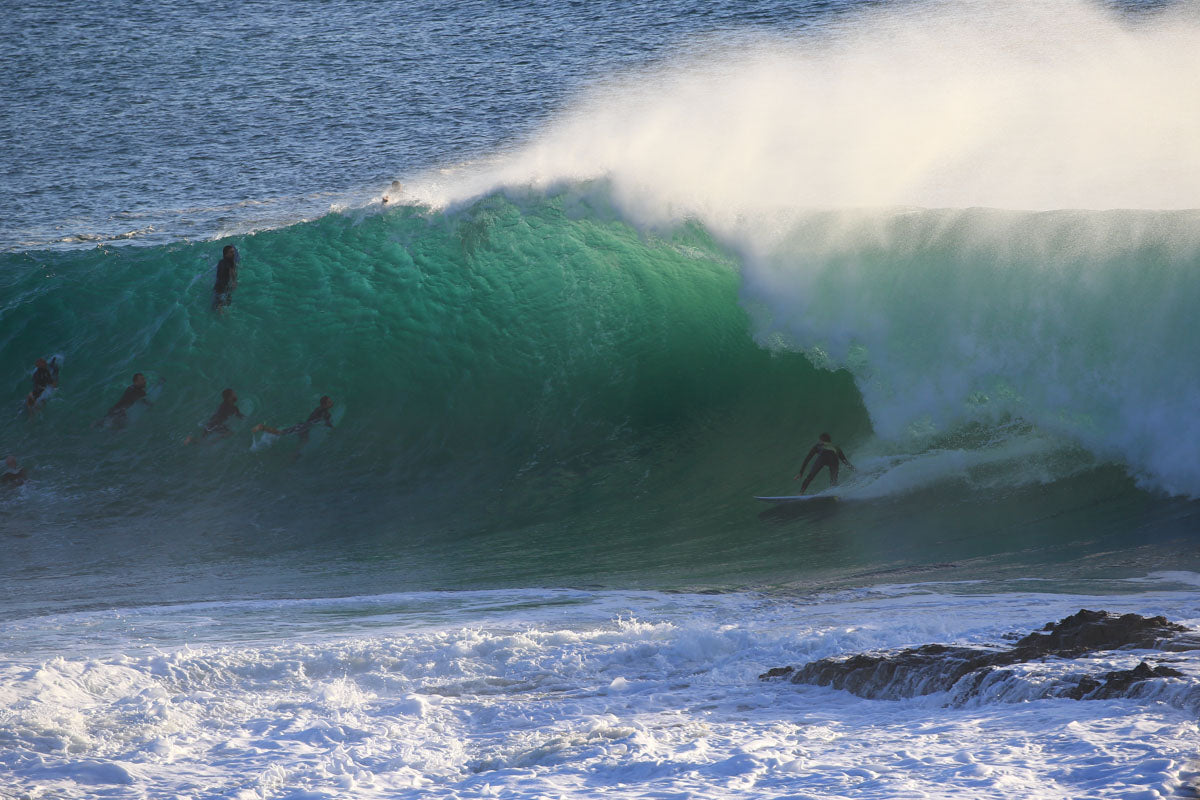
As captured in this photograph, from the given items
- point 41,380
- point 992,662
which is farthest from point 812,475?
point 41,380

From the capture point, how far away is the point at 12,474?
1075 cm

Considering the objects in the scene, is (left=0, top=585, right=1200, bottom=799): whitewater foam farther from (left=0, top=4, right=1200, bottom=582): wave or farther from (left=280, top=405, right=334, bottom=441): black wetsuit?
Result: (left=280, top=405, right=334, bottom=441): black wetsuit

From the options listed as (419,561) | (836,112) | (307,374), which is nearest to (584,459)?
(419,561)

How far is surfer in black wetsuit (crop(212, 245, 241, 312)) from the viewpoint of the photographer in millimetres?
12922

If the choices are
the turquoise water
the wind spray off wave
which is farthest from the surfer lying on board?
the wind spray off wave

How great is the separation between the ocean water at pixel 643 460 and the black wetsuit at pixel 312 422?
155mm

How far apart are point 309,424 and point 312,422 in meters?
0.04

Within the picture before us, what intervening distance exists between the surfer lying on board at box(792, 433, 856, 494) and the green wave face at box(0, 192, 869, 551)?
327 millimetres

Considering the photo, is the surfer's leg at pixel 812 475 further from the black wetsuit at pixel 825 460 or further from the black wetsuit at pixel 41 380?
the black wetsuit at pixel 41 380

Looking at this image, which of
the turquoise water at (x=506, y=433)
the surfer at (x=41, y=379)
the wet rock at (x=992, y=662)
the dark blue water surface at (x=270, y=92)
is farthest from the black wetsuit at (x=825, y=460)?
the dark blue water surface at (x=270, y=92)

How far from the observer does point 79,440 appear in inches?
444

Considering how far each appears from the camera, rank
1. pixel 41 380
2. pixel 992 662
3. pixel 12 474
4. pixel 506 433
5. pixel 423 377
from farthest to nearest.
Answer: pixel 41 380, pixel 423 377, pixel 506 433, pixel 12 474, pixel 992 662

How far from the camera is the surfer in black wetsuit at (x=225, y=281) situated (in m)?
12.9

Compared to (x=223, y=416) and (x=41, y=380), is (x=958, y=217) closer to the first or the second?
(x=223, y=416)
